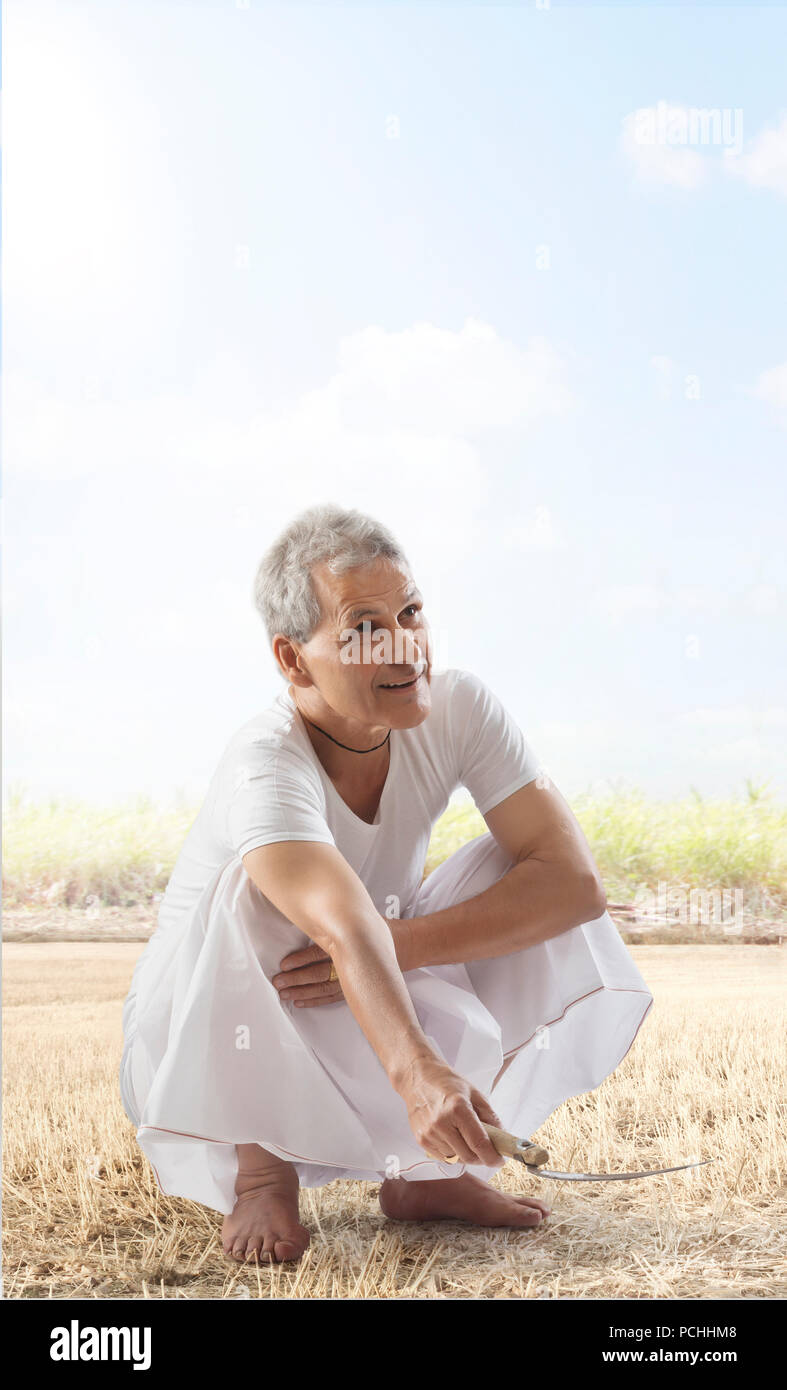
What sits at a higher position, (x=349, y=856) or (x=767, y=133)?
(x=767, y=133)

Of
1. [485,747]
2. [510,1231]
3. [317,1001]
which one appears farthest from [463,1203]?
[485,747]

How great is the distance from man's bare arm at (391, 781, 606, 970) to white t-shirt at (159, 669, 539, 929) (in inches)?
2.4

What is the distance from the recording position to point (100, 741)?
9.68ft

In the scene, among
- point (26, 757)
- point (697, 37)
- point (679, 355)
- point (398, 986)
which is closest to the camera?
point (398, 986)

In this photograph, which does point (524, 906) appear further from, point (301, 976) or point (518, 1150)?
point (518, 1150)

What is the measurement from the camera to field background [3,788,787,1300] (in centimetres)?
103

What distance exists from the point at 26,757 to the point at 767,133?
230cm

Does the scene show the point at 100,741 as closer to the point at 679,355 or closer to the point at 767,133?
the point at 679,355

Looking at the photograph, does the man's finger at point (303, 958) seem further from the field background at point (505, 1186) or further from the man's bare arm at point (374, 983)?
the field background at point (505, 1186)

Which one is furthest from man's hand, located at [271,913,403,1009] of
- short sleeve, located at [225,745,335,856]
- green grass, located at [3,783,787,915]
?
green grass, located at [3,783,787,915]

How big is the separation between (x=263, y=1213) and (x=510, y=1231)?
26 centimetres

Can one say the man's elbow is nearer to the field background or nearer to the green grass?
the field background

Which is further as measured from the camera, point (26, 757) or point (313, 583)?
point (26, 757)
